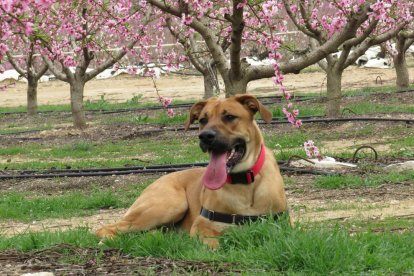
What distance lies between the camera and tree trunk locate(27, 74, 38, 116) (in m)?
25.4

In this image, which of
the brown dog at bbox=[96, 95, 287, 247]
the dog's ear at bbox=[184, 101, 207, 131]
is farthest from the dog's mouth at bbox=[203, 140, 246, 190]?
the dog's ear at bbox=[184, 101, 207, 131]

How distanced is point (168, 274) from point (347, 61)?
13849mm

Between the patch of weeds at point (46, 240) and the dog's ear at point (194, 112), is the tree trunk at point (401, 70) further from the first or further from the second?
the patch of weeds at point (46, 240)

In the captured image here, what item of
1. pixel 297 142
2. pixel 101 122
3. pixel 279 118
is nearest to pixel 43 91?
pixel 101 122

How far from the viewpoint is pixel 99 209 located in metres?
10.3

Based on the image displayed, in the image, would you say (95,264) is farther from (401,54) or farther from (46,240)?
(401,54)

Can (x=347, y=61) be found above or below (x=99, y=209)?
above

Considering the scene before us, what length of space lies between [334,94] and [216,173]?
11.7 metres

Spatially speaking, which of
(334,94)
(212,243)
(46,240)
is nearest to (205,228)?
(212,243)

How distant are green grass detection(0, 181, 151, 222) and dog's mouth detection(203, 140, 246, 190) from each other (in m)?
3.62

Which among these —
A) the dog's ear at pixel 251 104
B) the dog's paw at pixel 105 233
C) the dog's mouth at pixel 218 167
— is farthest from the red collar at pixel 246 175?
the dog's paw at pixel 105 233

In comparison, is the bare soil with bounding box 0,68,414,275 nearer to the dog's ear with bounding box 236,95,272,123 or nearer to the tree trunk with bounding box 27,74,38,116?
the tree trunk with bounding box 27,74,38,116

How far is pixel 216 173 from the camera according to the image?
6676 mm

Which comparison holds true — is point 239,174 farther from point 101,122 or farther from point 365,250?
point 101,122
